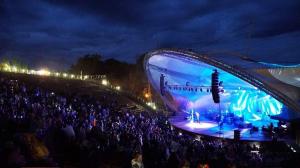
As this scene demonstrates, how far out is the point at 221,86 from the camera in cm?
2798

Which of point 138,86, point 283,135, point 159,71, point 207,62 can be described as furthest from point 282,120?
point 138,86

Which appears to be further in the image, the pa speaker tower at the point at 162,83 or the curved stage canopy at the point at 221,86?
the pa speaker tower at the point at 162,83

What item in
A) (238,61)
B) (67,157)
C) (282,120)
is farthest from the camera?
(238,61)

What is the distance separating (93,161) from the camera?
7.30 metres

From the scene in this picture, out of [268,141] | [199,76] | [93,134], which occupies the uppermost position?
[199,76]

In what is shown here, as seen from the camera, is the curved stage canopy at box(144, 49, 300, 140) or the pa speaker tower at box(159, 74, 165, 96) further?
the pa speaker tower at box(159, 74, 165, 96)

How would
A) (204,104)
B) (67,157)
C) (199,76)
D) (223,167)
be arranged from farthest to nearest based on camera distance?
(204,104)
(199,76)
(67,157)
(223,167)

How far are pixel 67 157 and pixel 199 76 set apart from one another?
77.0ft

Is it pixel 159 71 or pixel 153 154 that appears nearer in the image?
pixel 153 154

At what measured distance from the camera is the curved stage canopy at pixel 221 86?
23359 mm

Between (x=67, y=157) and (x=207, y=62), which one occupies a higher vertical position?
(x=207, y=62)

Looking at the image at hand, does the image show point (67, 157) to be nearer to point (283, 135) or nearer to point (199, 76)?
Result: point (283, 135)

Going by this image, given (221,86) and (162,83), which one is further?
(162,83)

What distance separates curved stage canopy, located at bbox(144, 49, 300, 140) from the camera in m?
23.4
